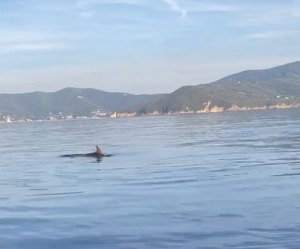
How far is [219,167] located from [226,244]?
61.9 feet

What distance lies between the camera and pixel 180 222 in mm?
19516

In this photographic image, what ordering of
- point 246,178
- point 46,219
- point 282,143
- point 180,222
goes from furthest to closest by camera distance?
point 282,143 < point 246,178 < point 46,219 < point 180,222

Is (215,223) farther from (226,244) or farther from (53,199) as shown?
(53,199)

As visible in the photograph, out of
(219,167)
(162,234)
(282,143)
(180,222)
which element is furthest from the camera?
(282,143)

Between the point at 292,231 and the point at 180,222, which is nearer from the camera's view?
the point at 292,231

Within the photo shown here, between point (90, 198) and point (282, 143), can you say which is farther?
point (282, 143)

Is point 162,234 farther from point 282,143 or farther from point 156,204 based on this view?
point 282,143

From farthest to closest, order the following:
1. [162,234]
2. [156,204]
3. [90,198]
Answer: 1. [90,198]
2. [156,204]
3. [162,234]

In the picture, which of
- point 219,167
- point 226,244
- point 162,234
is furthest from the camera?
point 219,167

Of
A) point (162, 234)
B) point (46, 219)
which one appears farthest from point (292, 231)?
point (46, 219)

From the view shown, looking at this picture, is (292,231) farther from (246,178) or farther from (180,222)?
(246,178)

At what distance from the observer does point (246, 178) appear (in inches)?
1154

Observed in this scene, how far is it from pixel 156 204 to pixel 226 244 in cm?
698

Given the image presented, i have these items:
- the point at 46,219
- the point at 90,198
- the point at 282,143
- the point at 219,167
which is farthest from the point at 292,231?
the point at 282,143
